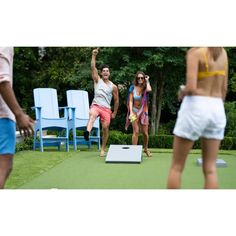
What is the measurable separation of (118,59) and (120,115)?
0.95 metres

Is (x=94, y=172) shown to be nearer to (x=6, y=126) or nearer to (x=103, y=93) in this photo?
(x=103, y=93)

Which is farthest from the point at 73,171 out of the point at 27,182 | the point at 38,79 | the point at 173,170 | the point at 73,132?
the point at 173,170

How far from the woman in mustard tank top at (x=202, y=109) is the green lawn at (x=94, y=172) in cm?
48

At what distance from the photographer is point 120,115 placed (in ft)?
17.4

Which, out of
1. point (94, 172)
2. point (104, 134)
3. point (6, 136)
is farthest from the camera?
point (104, 134)

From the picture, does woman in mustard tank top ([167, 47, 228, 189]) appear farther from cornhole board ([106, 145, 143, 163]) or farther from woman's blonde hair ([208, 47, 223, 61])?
cornhole board ([106, 145, 143, 163])

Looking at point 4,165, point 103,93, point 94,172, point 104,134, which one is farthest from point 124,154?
point 4,165

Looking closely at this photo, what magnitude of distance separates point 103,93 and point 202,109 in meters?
2.34

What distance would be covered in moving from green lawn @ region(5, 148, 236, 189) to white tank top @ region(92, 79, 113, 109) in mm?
564

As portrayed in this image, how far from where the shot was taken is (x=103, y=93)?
16.1 feet

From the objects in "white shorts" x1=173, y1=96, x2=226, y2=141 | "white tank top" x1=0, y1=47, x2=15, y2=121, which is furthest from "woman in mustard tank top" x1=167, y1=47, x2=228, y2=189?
"white tank top" x1=0, y1=47, x2=15, y2=121

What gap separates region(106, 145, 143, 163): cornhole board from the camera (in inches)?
186
